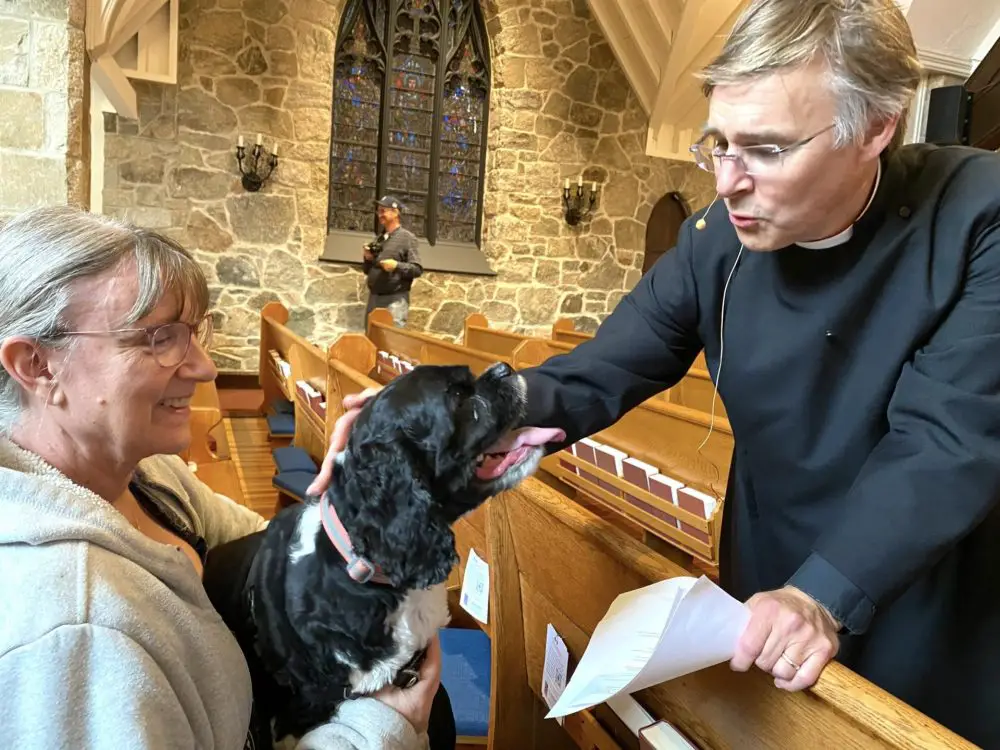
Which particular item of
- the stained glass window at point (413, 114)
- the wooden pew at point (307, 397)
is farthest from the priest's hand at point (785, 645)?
the stained glass window at point (413, 114)

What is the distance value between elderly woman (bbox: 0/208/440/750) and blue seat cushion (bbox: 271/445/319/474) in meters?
2.03

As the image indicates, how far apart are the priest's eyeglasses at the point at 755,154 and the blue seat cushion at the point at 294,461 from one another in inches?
99.5

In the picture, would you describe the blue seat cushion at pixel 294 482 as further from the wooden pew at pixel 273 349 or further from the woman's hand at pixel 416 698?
the wooden pew at pixel 273 349

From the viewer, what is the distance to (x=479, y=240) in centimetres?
848

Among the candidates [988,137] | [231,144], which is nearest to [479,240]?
[231,144]

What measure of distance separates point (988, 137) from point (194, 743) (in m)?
3.94

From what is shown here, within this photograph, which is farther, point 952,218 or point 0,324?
point 952,218

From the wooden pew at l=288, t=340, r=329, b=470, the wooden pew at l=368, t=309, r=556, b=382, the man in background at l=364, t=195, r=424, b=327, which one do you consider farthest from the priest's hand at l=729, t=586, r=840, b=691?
the man in background at l=364, t=195, r=424, b=327

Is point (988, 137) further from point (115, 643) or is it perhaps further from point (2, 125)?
point (2, 125)

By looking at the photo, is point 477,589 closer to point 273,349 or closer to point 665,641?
point 665,641

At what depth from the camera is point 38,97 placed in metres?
2.77

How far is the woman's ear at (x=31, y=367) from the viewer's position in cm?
94

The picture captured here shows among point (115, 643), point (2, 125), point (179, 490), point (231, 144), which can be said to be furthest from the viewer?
point (231, 144)

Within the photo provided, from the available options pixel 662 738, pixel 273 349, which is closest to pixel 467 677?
pixel 662 738
